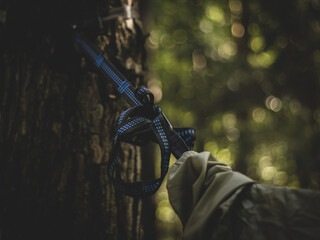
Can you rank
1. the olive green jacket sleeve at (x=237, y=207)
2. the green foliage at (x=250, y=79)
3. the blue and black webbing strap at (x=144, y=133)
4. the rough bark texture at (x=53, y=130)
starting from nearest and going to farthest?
the olive green jacket sleeve at (x=237, y=207) → the blue and black webbing strap at (x=144, y=133) → the rough bark texture at (x=53, y=130) → the green foliage at (x=250, y=79)

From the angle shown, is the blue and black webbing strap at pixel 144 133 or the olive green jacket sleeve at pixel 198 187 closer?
the olive green jacket sleeve at pixel 198 187

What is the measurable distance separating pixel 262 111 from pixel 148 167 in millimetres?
3201

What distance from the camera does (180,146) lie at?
1.00 metres

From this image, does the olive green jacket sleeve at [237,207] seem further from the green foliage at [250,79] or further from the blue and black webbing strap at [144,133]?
the green foliage at [250,79]

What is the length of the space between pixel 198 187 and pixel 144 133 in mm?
339

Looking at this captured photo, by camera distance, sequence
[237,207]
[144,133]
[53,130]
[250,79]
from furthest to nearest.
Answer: [250,79]
[53,130]
[144,133]
[237,207]

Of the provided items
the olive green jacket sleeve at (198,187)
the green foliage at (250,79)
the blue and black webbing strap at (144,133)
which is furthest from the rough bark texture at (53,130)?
the green foliage at (250,79)

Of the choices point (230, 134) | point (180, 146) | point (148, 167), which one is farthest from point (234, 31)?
point (180, 146)

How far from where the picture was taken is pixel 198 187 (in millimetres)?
823

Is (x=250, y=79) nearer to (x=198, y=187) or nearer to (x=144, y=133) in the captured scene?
(x=144, y=133)

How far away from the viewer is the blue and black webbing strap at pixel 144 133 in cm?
92

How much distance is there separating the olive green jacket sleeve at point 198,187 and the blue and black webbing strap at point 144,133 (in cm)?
7

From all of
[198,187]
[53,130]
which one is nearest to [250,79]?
[53,130]

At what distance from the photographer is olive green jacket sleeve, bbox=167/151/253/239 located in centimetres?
77
